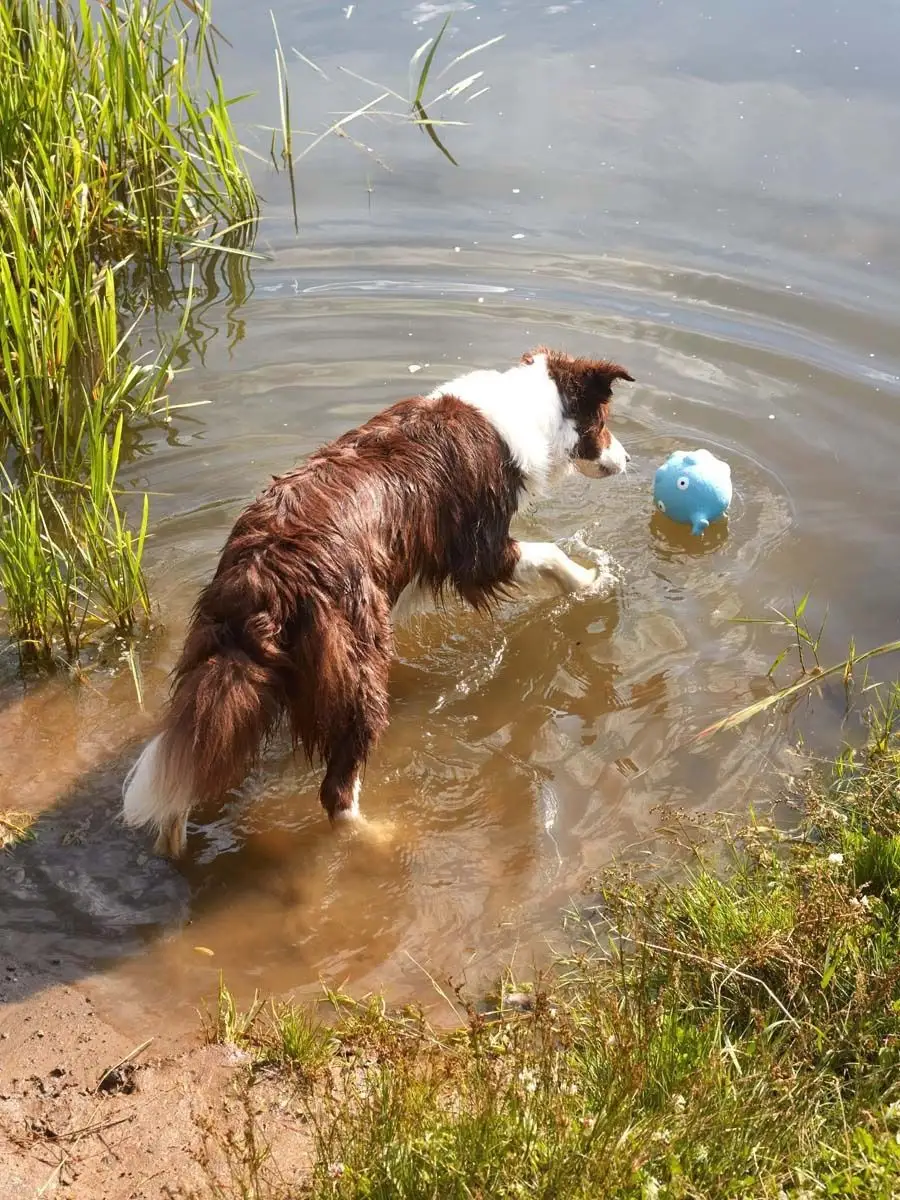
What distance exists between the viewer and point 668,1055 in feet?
8.82

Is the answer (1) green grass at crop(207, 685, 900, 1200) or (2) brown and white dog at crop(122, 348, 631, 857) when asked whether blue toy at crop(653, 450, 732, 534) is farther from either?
(1) green grass at crop(207, 685, 900, 1200)

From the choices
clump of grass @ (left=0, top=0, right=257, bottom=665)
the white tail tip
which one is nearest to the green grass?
the white tail tip

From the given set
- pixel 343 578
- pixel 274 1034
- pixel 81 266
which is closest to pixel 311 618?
pixel 343 578

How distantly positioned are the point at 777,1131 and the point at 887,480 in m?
3.86

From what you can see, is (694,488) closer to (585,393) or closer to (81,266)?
(585,393)

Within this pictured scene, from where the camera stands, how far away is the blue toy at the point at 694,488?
17.0 ft

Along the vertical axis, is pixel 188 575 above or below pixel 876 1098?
above

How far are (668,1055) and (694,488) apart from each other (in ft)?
9.72

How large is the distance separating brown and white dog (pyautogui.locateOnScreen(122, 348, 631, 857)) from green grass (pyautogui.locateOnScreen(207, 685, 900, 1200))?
2.39 feet

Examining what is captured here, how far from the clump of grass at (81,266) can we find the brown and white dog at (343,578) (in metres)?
0.85

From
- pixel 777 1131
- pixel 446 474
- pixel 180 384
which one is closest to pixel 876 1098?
pixel 777 1131

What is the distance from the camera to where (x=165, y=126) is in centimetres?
634

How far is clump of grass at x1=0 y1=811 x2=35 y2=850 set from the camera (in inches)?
150

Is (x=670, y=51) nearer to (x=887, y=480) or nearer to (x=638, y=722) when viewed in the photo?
(x=887, y=480)
